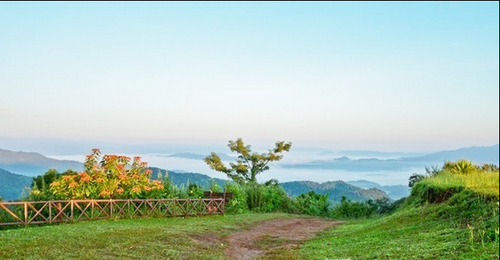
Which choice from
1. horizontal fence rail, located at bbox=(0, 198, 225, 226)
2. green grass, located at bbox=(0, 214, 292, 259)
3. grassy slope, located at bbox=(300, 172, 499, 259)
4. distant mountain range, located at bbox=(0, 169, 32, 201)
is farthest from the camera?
distant mountain range, located at bbox=(0, 169, 32, 201)

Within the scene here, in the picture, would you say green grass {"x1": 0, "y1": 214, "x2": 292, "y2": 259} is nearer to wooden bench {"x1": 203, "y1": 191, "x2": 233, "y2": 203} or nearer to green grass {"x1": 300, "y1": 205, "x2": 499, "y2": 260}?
green grass {"x1": 300, "y1": 205, "x2": 499, "y2": 260}

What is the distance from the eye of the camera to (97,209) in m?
17.1

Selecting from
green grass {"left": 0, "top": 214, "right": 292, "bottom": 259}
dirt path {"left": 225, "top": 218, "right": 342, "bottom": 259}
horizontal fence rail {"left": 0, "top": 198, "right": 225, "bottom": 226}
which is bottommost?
dirt path {"left": 225, "top": 218, "right": 342, "bottom": 259}

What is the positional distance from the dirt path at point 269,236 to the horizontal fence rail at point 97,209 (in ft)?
9.01

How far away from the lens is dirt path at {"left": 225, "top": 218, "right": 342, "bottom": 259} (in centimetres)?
1211

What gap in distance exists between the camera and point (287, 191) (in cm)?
2683

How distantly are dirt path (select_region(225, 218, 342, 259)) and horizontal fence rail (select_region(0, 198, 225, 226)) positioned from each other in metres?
2.75

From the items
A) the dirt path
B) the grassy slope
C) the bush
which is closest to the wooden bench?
the bush

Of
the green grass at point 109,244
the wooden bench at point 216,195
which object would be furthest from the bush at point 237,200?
the green grass at point 109,244

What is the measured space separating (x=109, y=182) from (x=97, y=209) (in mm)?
1150

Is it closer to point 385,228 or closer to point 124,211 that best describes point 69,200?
point 124,211

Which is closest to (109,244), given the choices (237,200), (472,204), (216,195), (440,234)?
(440,234)

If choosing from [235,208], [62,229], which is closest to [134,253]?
[62,229]

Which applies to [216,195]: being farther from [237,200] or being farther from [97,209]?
[97,209]
